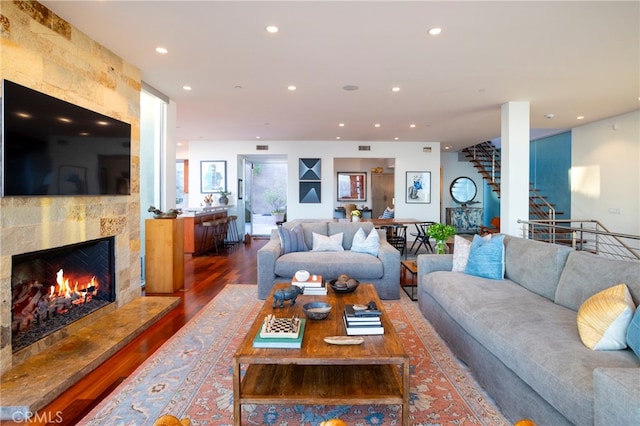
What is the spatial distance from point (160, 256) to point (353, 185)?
26.5 feet

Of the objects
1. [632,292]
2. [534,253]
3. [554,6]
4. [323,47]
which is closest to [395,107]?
[323,47]

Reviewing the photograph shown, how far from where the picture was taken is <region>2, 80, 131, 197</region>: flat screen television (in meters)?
2.32

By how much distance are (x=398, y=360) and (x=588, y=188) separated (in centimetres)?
758

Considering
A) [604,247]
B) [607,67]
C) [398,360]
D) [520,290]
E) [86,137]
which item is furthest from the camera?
[604,247]

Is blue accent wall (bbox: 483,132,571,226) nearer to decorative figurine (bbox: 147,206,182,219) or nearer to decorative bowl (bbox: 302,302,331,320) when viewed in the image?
decorative bowl (bbox: 302,302,331,320)

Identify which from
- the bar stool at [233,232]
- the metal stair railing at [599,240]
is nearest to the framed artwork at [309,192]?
the bar stool at [233,232]

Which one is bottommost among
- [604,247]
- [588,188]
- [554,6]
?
[604,247]

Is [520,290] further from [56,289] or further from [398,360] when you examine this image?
[56,289]

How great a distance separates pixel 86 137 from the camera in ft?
10.0

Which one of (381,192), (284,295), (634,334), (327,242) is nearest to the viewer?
(634,334)

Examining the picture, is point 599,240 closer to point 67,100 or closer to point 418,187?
point 418,187

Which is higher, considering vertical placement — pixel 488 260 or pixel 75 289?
pixel 488 260

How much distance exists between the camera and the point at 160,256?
174 inches

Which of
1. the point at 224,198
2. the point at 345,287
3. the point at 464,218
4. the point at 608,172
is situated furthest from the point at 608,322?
the point at 464,218
